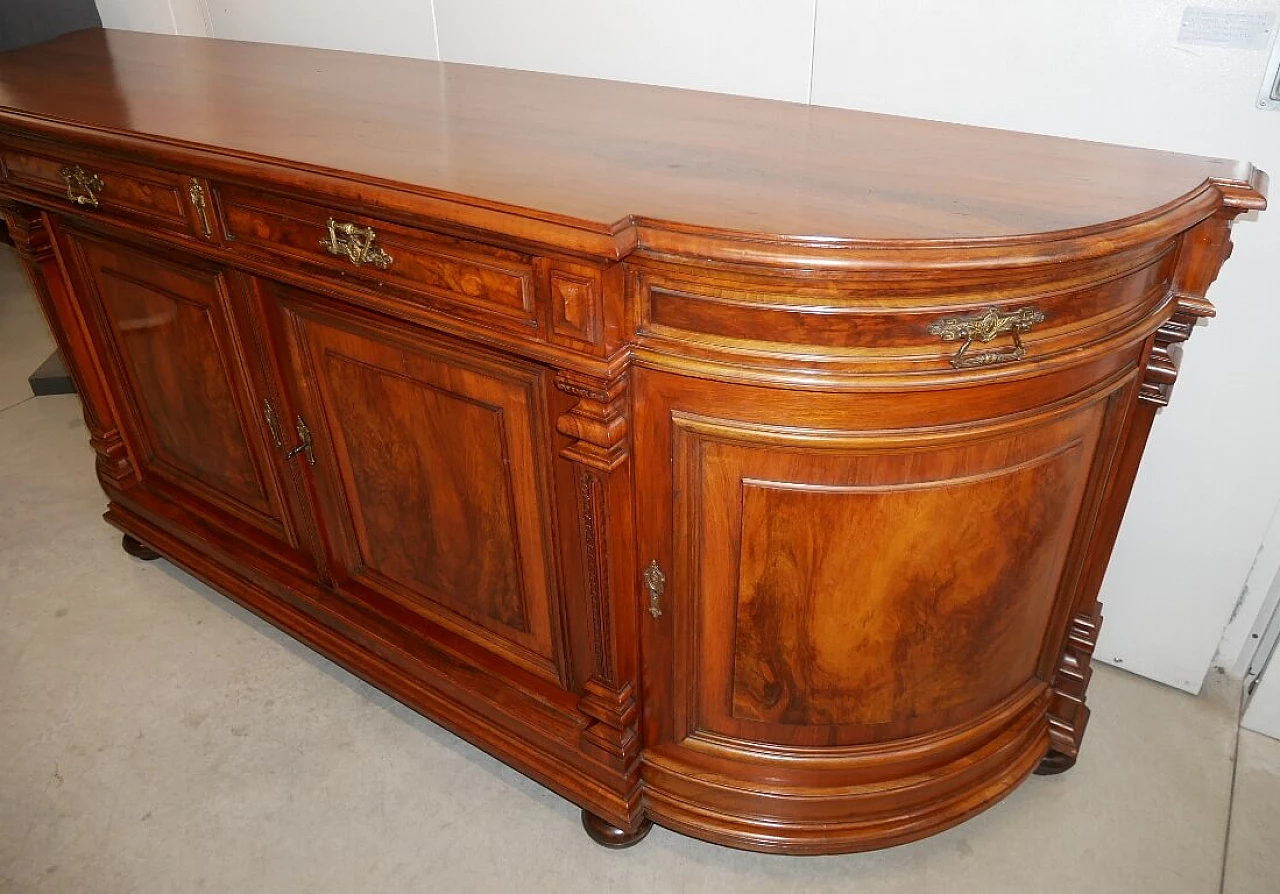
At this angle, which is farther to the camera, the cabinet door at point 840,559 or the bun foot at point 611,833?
the bun foot at point 611,833

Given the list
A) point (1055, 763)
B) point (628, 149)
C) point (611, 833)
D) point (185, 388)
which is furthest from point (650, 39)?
point (1055, 763)

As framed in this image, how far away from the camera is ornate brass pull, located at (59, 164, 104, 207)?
5.58 ft

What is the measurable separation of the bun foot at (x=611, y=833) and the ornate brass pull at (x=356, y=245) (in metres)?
1.02

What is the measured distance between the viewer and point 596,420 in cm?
122

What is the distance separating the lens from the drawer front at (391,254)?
1206 mm

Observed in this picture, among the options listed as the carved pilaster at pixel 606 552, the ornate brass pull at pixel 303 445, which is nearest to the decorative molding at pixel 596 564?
the carved pilaster at pixel 606 552

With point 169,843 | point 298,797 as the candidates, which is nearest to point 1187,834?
point 298,797

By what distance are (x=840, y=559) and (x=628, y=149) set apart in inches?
27.4

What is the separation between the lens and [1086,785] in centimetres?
173

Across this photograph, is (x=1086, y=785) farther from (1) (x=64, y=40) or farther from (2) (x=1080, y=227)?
(1) (x=64, y=40)

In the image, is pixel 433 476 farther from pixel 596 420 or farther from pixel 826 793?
pixel 826 793

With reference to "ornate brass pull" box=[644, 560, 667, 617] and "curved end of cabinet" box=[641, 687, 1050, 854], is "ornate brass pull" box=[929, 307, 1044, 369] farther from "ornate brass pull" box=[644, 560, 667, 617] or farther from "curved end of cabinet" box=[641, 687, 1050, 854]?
"curved end of cabinet" box=[641, 687, 1050, 854]

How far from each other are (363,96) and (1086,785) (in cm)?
192

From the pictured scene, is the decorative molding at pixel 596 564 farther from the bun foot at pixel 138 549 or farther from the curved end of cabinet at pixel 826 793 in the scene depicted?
the bun foot at pixel 138 549
